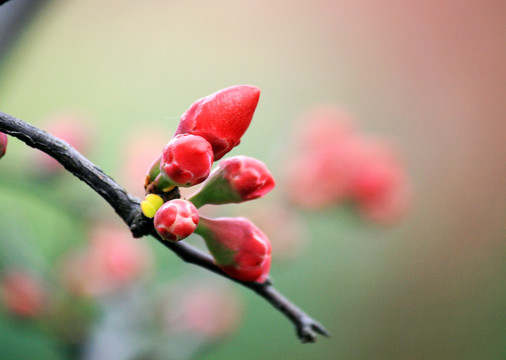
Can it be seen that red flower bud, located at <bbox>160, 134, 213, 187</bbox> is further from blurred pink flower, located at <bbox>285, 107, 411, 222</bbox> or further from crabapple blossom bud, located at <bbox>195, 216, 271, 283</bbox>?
blurred pink flower, located at <bbox>285, 107, 411, 222</bbox>

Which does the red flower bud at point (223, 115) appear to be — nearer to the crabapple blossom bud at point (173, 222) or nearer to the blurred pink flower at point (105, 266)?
the crabapple blossom bud at point (173, 222)

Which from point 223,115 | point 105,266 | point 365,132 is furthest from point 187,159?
point 365,132

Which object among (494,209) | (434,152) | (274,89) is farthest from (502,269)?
(274,89)

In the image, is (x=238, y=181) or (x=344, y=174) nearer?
(x=238, y=181)

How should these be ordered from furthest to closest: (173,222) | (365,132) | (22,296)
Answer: (365,132)
(22,296)
(173,222)

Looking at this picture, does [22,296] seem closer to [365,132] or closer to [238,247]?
[238,247]

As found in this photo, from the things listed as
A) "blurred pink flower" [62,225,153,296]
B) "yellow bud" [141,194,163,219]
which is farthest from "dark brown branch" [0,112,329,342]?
"blurred pink flower" [62,225,153,296]
